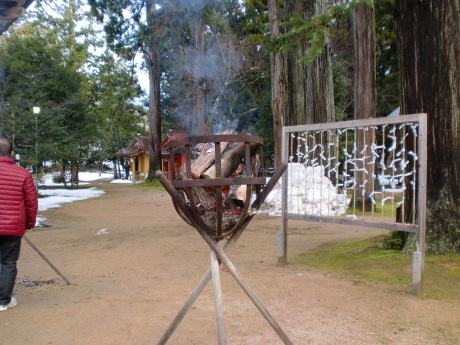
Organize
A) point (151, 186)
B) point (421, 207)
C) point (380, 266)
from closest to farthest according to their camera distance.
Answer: point (421, 207) < point (380, 266) < point (151, 186)

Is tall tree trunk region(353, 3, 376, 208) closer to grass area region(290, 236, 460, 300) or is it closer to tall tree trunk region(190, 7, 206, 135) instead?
grass area region(290, 236, 460, 300)

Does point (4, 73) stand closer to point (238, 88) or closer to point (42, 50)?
point (42, 50)

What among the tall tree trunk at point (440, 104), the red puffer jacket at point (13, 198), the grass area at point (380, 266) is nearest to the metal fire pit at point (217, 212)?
the red puffer jacket at point (13, 198)

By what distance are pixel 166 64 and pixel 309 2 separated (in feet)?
81.1

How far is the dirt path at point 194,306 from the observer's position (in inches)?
144

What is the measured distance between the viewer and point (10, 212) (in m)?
4.37

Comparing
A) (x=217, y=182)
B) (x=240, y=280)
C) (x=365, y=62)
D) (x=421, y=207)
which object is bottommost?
(x=240, y=280)

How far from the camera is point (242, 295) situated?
4797 mm

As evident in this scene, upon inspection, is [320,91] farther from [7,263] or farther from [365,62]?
[7,263]

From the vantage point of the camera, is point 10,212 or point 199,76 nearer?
point 10,212

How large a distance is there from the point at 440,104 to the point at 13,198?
5051 millimetres

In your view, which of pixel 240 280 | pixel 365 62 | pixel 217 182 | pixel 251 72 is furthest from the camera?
pixel 251 72

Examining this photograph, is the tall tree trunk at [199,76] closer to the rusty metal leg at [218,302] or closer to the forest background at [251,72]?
the forest background at [251,72]

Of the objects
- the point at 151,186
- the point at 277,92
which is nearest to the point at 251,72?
the point at 151,186
